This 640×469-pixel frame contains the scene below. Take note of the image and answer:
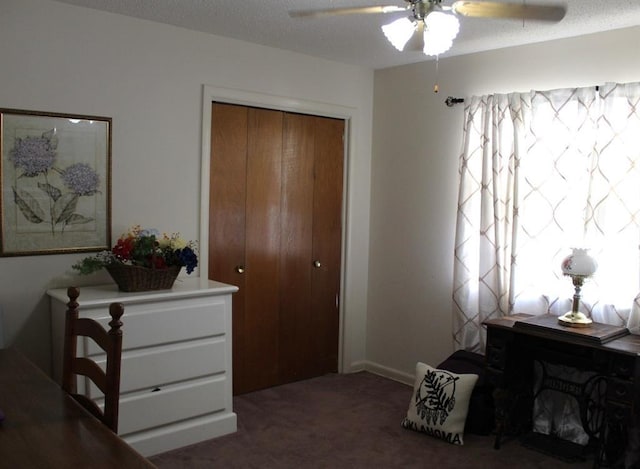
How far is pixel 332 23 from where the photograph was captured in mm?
3445

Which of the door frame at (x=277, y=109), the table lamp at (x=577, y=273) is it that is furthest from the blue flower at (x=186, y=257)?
the table lamp at (x=577, y=273)

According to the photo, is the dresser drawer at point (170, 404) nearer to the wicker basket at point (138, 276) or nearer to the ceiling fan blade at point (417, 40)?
the wicker basket at point (138, 276)

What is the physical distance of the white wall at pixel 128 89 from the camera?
Answer: 313 centimetres

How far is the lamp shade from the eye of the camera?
3209mm

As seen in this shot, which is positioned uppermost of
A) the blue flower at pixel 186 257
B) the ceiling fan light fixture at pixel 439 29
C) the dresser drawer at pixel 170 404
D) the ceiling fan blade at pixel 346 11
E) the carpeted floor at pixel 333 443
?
the ceiling fan blade at pixel 346 11

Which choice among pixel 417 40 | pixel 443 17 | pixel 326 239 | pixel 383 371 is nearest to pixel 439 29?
pixel 443 17

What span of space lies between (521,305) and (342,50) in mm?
2039

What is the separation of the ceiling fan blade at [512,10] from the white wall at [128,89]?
2.03 meters

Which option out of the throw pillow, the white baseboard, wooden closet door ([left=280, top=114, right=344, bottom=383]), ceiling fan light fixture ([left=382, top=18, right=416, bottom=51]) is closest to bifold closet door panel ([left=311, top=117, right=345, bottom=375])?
wooden closet door ([left=280, top=114, right=344, bottom=383])

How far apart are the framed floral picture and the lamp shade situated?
255cm

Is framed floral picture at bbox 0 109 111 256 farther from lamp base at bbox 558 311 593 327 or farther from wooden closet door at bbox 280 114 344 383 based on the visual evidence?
lamp base at bbox 558 311 593 327

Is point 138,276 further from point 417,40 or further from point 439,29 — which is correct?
point 439,29

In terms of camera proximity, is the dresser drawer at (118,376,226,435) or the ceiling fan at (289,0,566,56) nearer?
the ceiling fan at (289,0,566,56)

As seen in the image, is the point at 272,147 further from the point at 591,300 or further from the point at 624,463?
the point at 624,463
